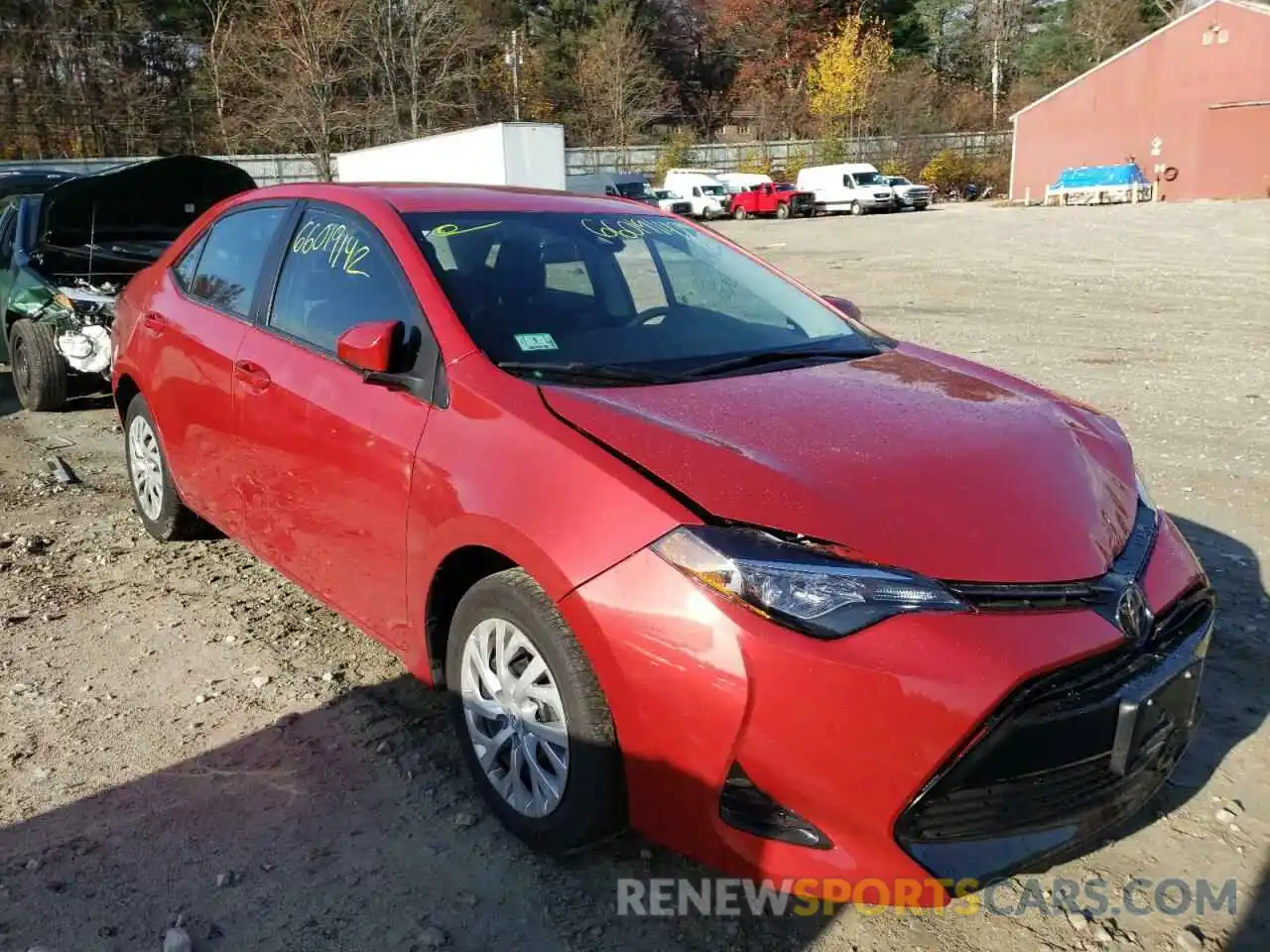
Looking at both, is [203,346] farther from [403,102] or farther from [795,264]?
[403,102]

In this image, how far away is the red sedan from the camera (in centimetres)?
209

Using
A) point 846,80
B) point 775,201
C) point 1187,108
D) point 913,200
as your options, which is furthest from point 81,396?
point 846,80

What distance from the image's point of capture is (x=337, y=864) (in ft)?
8.72

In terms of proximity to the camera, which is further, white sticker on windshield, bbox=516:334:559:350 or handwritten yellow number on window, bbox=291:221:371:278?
handwritten yellow number on window, bbox=291:221:371:278

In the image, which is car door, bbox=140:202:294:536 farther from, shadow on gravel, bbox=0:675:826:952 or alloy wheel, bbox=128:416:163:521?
shadow on gravel, bbox=0:675:826:952

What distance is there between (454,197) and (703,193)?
42.6 m

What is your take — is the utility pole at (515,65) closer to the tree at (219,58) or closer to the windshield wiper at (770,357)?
the tree at (219,58)

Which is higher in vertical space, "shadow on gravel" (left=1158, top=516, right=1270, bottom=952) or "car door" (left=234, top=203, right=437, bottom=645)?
"car door" (left=234, top=203, right=437, bottom=645)

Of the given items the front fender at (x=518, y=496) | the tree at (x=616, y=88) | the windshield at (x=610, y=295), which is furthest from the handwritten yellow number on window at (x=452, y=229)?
the tree at (x=616, y=88)

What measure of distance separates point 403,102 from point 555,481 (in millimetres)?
45923

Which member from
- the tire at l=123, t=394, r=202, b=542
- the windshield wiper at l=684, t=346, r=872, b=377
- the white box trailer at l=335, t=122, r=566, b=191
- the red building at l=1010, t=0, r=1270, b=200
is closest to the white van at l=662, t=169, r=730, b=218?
the red building at l=1010, t=0, r=1270, b=200

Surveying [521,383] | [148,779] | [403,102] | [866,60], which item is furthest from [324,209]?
[866,60]

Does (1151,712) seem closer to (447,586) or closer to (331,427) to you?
(447,586)

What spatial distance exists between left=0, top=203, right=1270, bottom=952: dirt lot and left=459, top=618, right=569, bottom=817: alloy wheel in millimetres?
194
